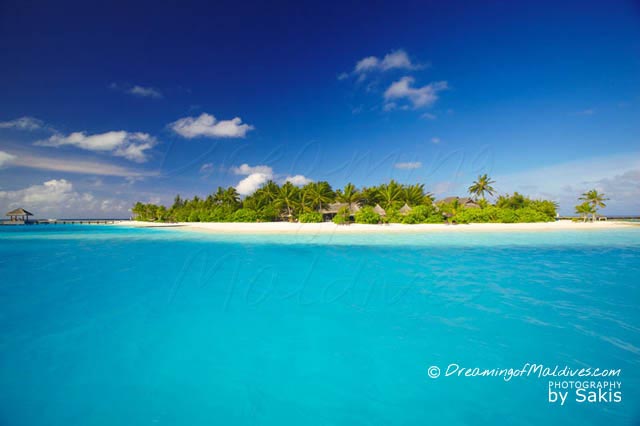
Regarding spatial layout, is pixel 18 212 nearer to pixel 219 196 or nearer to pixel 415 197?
pixel 219 196

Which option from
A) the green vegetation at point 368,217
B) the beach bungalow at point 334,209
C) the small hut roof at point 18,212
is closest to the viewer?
the green vegetation at point 368,217

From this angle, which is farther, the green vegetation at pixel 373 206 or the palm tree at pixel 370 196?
the palm tree at pixel 370 196

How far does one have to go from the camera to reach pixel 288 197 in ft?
133

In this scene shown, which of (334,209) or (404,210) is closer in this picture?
(404,210)

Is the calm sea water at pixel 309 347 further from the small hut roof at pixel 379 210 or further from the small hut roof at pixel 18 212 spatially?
the small hut roof at pixel 18 212

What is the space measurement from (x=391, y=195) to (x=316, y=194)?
11129 mm

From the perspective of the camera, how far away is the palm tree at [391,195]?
38438 millimetres

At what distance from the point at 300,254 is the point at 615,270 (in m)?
13.7

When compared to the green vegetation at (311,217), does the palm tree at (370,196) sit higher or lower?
higher

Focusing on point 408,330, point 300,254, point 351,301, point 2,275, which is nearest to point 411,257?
point 300,254

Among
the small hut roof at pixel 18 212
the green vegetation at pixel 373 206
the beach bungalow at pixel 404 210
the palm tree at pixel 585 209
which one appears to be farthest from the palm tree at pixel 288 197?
the small hut roof at pixel 18 212

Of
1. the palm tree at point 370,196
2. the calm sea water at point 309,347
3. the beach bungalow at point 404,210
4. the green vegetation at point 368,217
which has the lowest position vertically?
the calm sea water at point 309,347

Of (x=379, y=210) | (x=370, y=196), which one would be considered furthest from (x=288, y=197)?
(x=379, y=210)

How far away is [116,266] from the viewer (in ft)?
39.7
